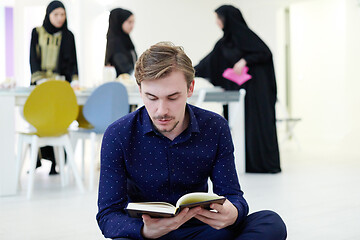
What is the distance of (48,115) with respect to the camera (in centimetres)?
325

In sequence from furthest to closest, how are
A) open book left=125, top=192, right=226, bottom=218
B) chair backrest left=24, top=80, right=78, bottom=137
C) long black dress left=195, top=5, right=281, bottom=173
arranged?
long black dress left=195, top=5, right=281, bottom=173, chair backrest left=24, top=80, right=78, bottom=137, open book left=125, top=192, right=226, bottom=218

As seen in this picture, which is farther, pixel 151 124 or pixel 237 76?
pixel 237 76

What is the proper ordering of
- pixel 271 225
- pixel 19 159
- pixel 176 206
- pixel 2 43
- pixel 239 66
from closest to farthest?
pixel 176 206
pixel 271 225
pixel 19 159
pixel 239 66
pixel 2 43

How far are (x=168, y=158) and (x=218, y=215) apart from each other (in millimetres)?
259

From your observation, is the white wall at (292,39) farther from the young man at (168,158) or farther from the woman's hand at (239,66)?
the young man at (168,158)

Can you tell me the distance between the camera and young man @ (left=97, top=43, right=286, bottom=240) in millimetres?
1310

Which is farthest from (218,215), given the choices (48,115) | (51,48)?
(51,48)

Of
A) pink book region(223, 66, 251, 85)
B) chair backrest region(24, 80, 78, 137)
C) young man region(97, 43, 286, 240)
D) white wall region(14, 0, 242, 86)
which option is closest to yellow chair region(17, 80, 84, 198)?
chair backrest region(24, 80, 78, 137)

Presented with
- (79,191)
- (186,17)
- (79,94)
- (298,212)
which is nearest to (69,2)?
(186,17)

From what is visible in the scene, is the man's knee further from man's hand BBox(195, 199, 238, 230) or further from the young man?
man's hand BBox(195, 199, 238, 230)

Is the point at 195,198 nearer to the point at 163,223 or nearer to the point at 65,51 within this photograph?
the point at 163,223

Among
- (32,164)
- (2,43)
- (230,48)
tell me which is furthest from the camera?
(2,43)

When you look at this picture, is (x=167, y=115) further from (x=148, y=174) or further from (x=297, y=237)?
(x=297, y=237)

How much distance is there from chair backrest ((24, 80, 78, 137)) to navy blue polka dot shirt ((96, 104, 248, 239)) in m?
1.90
